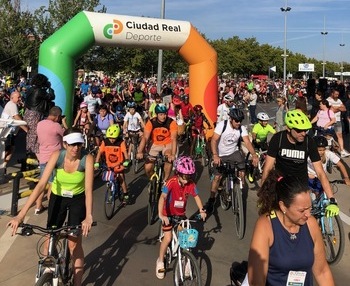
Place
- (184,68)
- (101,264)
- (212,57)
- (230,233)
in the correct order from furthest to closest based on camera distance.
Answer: (184,68) → (212,57) → (230,233) → (101,264)

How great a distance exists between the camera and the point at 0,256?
5.30m

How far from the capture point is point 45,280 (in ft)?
11.5

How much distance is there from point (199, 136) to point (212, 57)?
4.42 m

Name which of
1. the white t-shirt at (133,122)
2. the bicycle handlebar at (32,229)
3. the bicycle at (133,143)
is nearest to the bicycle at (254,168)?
the bicycle at (133,143)

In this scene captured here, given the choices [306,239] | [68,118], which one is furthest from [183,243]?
[68,118]

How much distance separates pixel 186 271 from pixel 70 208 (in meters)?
1.38

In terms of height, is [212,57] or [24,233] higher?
[212,57]

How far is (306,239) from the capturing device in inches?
101

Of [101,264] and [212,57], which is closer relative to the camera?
[101,264]

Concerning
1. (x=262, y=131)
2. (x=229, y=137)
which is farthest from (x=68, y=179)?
(x=262, y=131)

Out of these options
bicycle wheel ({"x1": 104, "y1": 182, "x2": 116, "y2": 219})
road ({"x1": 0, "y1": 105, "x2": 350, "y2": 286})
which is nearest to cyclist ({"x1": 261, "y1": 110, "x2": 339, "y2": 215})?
road ({"x1": 0, "y1": 105, "x2": 350, "y2": 286})

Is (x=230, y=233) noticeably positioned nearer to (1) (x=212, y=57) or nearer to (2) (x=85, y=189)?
(2) (x=85, y=189)

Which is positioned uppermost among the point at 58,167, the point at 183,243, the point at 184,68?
the point at 184,68

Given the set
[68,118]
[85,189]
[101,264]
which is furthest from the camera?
[68,118]
